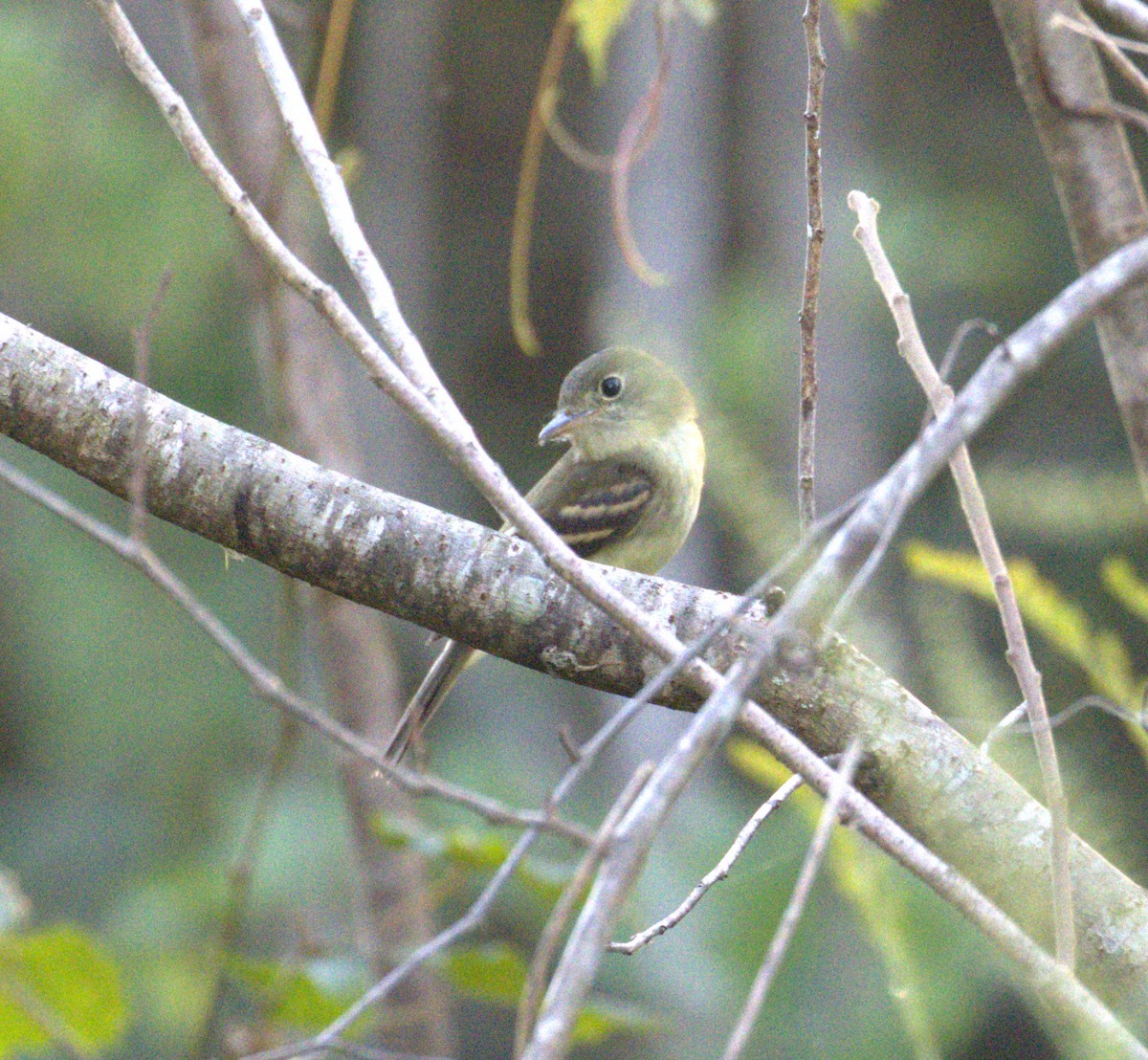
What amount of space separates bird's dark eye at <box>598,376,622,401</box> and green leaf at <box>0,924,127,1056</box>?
2057 mm

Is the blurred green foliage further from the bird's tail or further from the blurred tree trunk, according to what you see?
the bird's tail

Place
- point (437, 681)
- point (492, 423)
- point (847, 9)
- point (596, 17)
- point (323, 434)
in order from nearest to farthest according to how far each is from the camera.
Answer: point (847, 9) → point (596, 17) → point (437, 681) → point (323, 434) → point (492, 423)

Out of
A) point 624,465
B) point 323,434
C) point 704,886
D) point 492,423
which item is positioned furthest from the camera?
point 492,423

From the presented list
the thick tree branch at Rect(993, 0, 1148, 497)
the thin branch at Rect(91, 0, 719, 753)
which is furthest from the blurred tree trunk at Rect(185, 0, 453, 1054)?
the thick tree branch at Rect(993, 0, 1148, 497)

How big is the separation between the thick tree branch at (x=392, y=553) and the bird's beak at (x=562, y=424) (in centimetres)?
208

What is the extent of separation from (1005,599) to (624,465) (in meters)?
2.32

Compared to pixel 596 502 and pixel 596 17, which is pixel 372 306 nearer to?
pixel 596 17

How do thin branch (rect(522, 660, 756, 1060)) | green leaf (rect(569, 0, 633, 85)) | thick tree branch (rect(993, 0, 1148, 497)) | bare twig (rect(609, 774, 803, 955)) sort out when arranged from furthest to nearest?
green leaf (rect(569, 0, 633, 85)), thick tree branch (rect(993, 0, 1148, 497)), bare twig (rect(609, 774, 803, 955)), thin branch (rect(522, 660, 756, 1060))

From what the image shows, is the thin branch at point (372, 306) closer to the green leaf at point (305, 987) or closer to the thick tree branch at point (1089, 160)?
the thick tree branch at point (1089, 160)

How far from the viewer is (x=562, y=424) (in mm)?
4020

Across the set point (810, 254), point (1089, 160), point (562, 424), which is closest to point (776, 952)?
point (810, 254)

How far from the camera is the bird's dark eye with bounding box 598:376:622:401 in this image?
4047 millimetres

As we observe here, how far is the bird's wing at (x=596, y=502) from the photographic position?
12.2 ft

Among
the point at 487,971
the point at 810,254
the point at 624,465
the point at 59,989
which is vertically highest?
the point at 810,254
